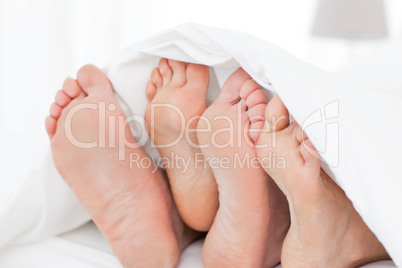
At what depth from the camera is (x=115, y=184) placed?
31.7 inches

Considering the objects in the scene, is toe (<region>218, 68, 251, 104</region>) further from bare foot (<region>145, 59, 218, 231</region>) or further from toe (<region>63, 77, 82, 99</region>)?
toe (<region>63, 77, 82, 99</region>)

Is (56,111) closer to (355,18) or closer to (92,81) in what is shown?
(92,81)

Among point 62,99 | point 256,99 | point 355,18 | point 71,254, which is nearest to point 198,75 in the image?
point 256,99

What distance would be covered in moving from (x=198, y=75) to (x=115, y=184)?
232 millimetres

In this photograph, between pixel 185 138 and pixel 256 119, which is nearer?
pixel 256 119

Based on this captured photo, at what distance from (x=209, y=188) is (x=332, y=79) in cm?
28

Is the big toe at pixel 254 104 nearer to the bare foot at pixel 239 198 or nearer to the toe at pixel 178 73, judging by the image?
the bare foot at pixel 239 198

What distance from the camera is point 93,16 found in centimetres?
256

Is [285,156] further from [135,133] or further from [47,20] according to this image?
[47,20]

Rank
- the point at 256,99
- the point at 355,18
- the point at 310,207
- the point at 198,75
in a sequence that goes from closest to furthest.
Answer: the point at 310,207 < the point at 256,99 < the point at 198,75 < the point at 355,18

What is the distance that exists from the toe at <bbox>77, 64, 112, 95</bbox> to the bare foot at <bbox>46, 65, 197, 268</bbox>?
0.02 metres

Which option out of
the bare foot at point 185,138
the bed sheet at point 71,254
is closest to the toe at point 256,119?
the bare foot at point 185,138

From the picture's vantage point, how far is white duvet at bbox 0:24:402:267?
1.78ft

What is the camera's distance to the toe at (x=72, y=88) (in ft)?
2.86
